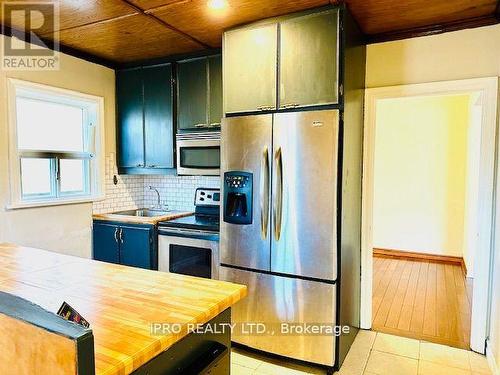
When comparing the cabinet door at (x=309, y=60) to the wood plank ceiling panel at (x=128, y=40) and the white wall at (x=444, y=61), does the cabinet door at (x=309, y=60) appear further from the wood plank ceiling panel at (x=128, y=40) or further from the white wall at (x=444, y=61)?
the wood plank ceiling panel at (x=128, y=40)

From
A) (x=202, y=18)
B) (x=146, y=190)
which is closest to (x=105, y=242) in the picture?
(x=146, y=190)

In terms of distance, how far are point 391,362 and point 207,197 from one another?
2110mm

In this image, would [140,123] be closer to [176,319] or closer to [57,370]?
[176,319]

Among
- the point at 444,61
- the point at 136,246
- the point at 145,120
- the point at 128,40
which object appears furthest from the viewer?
the point at 145,120

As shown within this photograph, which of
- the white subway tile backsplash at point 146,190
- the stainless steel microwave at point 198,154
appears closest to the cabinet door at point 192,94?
the stainless steel microwave at point 198,154

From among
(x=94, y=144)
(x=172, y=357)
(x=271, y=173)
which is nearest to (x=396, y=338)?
(x=271, y=173)

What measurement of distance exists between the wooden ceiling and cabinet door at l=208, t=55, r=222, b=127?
150 mm

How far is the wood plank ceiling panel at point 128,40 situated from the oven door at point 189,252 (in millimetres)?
1607

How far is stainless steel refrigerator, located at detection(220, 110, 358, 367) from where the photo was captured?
223 centimetres

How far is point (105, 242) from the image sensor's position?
3.34 metres

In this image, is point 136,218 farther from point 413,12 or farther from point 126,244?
point 413,12

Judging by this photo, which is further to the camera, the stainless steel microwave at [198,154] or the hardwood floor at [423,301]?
the stainless steel microwave at [198,154]

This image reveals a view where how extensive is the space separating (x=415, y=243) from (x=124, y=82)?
4591mm

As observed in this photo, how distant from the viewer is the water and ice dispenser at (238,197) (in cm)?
249
